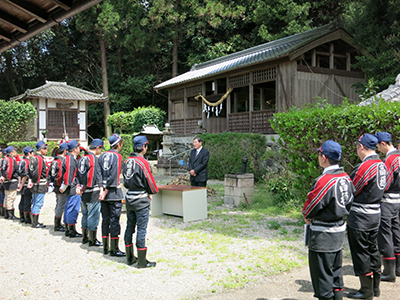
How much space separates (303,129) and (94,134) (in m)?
29.5

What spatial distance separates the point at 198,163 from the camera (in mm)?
8898

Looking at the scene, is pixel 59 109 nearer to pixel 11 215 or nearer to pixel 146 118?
pixel 146 118

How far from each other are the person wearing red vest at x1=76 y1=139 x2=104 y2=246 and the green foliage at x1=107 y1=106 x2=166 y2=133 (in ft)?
68.1

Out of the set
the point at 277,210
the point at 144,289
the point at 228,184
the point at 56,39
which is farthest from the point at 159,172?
the point at 56,39

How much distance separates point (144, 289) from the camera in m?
4.34

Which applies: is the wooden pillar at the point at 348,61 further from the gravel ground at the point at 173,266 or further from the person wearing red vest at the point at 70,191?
the person wearing red vest at the point at 70,191

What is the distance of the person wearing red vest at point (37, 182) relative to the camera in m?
7.86

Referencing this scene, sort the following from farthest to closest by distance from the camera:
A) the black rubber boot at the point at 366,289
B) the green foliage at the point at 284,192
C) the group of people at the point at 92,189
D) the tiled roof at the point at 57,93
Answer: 1. the tiled roof at the point at 57,93
2. the green foliage at the point at 284,192
3. the group of people at the point at 92,189
4. the black rubber boot at the point at 366,289

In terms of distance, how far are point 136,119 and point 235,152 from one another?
14.7m

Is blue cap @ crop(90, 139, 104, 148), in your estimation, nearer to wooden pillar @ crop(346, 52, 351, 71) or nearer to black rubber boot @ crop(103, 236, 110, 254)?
black rubber boot @ crop(103, 236, 110, 254)

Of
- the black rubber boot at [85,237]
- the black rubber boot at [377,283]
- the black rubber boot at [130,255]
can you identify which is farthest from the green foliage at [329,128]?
the black rubber boot at [85,237]

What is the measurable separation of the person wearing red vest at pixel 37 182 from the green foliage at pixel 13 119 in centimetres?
1614

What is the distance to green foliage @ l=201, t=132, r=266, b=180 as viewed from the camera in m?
14.3

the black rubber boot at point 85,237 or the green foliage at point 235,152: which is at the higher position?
the green foliage at point 235,152
